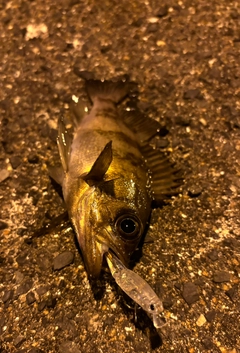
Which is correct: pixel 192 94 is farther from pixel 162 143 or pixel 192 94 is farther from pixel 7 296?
pixel 7 296

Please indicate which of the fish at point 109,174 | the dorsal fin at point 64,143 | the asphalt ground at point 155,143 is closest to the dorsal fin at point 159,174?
the fish at point 109,174

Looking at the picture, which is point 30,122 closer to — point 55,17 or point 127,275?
point 55,17

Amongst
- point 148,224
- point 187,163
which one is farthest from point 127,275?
point 187,163

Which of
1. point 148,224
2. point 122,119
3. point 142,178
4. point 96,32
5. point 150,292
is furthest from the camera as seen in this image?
point 96,32

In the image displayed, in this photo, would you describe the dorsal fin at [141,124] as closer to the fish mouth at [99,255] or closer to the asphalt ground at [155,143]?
the asphalt ground at [155,143]

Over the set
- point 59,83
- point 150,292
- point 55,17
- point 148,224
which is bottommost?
point 148,224

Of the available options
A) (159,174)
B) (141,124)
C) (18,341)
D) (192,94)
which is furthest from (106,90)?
(18,341)
